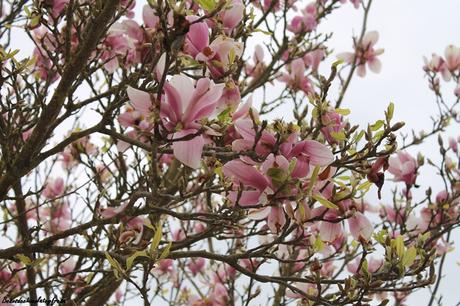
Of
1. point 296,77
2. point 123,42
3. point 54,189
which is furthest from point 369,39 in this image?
point 54,189

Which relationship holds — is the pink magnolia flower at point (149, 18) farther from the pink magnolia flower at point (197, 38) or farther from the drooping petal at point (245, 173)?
the drooping petal at point (245, 173)

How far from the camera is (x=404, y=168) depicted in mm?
3178

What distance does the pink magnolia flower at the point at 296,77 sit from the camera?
380 centimetres

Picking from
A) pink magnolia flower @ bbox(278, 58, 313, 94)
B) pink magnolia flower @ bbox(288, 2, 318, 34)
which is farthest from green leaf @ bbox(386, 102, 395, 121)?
pink magnolia flower @ bbox(288, 2, 318, 34)

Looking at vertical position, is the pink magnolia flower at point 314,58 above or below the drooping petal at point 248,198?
above

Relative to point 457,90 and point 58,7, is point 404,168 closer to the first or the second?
point 457,90

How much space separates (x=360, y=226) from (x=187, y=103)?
2.27ft

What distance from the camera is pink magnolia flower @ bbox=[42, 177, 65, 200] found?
4.29 m

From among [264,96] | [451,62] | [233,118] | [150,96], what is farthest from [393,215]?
[150,96]

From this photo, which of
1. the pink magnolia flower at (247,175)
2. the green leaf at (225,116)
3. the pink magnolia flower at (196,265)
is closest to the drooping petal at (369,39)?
the pink magnolia flower at (196,265)

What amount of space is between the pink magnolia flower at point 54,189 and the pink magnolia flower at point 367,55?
8.76 ft

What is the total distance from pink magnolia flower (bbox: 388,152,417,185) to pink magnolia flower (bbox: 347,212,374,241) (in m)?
1.67

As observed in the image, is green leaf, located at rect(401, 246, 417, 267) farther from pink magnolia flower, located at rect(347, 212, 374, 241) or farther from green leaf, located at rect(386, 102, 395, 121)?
green leaf, located at rect(386, 102, 395, 121)

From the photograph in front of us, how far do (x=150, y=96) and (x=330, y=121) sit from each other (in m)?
0.55
